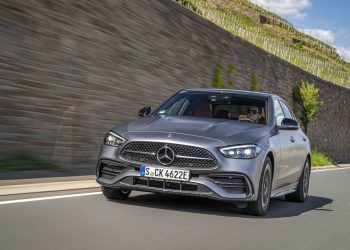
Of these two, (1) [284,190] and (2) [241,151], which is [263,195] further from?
(1) [284,190]

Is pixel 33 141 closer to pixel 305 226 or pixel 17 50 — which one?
pixel 17 50

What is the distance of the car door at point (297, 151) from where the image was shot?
10.3m

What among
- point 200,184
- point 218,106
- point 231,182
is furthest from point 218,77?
point 200,184

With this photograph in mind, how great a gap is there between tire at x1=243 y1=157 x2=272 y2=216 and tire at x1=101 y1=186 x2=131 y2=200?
1.46m

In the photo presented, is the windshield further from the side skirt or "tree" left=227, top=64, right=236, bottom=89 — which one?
"tree" left=227, top=64, right=236, bottom=89

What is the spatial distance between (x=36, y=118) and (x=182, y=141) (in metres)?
4.05

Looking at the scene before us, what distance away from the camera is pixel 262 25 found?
117688 mm

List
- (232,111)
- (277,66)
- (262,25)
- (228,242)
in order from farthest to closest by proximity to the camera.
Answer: (262,25) < (277,66) < (232,111) < (228,242)

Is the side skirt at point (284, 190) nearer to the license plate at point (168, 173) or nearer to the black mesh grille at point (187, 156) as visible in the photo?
the black mesh grille at point (187, 156)

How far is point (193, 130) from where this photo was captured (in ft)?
26.5

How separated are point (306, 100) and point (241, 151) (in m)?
26.6

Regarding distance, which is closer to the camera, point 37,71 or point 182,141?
point 182,141

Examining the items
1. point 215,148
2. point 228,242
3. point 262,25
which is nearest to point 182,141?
point 215,148

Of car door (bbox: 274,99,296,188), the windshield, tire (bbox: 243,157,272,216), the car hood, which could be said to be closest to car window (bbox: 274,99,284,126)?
car door (bbox: 274,99,296,188)
